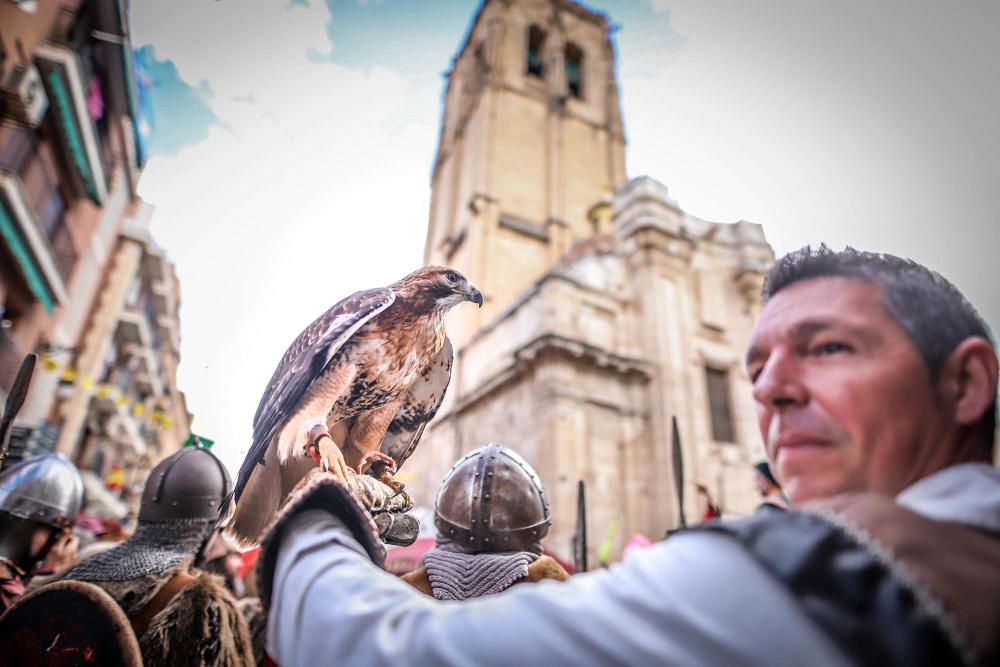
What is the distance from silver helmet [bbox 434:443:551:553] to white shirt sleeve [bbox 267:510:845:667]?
1.74 meters

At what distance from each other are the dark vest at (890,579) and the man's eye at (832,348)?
41 cm

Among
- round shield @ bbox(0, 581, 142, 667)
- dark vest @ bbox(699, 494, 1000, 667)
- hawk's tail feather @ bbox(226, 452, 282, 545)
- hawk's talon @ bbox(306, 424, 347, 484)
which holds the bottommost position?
round shield @ bbox(0, 581, 142, 667)

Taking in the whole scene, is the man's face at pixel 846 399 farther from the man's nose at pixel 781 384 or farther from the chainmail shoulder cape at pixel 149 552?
the chainmail shoulder cape at pixel 149 552

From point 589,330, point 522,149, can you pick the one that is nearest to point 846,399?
point 589,330

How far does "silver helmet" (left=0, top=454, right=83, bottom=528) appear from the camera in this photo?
3.85m

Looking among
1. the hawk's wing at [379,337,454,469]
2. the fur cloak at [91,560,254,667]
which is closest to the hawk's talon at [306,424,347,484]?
the hawk's wing at [379,337,454,469]

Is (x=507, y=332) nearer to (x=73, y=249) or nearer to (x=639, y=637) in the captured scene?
(x=73, y=249)

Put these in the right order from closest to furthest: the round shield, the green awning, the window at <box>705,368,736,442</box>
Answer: the round shield, the green awning, the window at <box>705,368,736,442</box>

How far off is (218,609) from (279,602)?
72.1 inches

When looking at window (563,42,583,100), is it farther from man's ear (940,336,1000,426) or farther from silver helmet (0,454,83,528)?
man's ear (940,336,1000,426)

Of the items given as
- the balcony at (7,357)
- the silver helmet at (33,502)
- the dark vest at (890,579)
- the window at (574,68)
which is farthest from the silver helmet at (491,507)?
the window at (574,68)

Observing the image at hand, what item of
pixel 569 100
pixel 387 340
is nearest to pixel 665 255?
pixel 569 100

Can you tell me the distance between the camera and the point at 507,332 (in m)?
16.7

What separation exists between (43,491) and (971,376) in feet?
18.1
